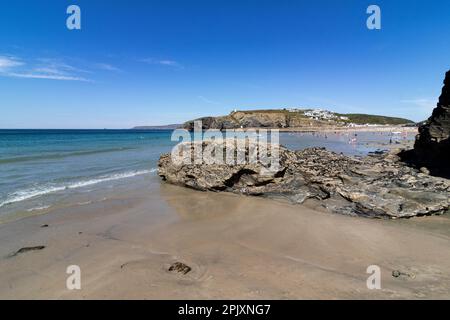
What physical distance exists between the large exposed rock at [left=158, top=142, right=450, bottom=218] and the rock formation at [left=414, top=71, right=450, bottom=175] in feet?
15.7

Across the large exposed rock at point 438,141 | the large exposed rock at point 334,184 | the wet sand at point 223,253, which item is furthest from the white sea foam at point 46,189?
the large exposed rock at point 438,141

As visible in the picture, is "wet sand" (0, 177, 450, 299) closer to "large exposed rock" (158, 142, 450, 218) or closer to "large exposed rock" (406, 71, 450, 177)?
"large exposed rock" (158, 142, 450, 218)

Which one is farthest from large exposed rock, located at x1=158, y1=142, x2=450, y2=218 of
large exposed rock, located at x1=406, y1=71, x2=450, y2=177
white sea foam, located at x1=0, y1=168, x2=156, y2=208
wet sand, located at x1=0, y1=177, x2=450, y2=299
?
white sea foam, located at x1=0, y1=168, x2=156, y2=208

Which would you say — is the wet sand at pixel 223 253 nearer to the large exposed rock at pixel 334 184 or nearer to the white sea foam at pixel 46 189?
the large exposed rock at pixel 334 184

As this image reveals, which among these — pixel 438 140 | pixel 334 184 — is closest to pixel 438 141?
pixel 438 140

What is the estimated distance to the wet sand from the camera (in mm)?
5542

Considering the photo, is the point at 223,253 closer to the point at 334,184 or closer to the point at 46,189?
the point at 334,184

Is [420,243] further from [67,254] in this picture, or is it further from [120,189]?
[120,189]

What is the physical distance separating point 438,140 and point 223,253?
16677 millimetres

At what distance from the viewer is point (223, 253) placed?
7.28m

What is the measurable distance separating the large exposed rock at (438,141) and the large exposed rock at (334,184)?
15.4 ft

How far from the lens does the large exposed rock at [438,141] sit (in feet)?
55.5

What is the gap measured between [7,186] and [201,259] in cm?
1457
